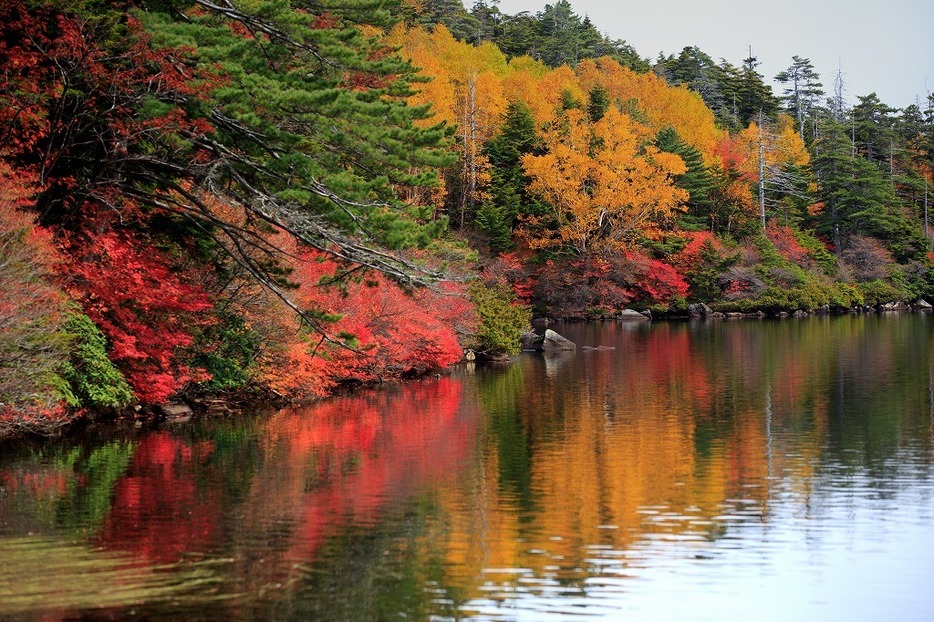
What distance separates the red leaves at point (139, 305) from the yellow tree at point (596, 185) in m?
38.8

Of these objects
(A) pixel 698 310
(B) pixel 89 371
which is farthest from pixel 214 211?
(A) pixel 698 310

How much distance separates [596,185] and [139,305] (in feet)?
138

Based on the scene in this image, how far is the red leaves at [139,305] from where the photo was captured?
2127cm

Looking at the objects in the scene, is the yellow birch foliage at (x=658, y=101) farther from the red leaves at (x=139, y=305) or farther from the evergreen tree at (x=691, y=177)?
the red leaves at (x=139, y=305)

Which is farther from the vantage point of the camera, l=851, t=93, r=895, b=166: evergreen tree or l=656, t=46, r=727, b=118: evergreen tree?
l=656, t=46, r=727, b=118: evergreen tree

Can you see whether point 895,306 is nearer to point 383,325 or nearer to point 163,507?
point 383,325

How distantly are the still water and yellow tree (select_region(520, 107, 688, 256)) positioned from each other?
34565 mm

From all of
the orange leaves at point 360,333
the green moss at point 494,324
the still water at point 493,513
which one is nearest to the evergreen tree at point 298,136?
the orange leaves at point 360,333

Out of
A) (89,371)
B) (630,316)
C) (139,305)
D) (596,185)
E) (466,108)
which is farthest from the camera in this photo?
(630,316)

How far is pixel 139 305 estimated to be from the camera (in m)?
22.5

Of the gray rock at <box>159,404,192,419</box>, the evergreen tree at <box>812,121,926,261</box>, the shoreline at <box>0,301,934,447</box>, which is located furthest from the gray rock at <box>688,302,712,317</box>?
the gray rock at <box>159,404,192,419</box>

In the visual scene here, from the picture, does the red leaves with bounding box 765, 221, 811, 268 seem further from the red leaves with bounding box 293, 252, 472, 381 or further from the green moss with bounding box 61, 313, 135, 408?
the green moss with bounding box 61, 313, 135, 408

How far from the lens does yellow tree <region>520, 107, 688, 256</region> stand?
6012 centimetres

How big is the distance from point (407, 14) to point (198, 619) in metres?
70.1
